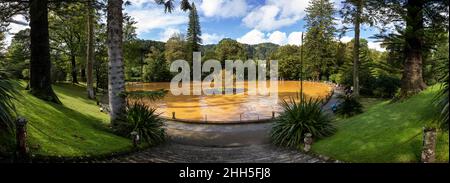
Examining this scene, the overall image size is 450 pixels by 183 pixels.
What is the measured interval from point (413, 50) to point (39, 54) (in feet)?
47.4

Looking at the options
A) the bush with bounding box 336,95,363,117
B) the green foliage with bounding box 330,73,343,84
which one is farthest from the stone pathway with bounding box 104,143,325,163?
the green foliage with bounding box 330,73,343,84

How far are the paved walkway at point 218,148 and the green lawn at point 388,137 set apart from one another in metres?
0.93

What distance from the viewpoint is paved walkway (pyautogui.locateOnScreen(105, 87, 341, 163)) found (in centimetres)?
997

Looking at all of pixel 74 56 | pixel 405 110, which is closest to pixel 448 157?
pixel 405 110

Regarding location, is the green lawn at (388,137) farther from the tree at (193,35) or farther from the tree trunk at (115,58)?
the tree at (193,35)

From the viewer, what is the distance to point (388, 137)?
30.1 feet

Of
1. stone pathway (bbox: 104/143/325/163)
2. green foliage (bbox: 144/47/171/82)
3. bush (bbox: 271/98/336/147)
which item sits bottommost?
stone pathway (bbox: 104/143/325/163)

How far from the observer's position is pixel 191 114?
85.3ft

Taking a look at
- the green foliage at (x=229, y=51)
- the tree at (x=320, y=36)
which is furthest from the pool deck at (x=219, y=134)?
the green foliage at (x=229, y=51)

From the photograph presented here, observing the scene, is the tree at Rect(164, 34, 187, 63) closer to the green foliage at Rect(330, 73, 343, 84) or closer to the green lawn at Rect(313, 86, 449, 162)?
the green foliage at Rect(330, 73, 343, 84)

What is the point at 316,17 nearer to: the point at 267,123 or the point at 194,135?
the point at 267,123

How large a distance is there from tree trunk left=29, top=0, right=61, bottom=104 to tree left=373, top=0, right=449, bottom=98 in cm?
1307

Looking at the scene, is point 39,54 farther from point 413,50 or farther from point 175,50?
point 175,50

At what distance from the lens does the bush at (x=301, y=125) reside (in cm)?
1214
